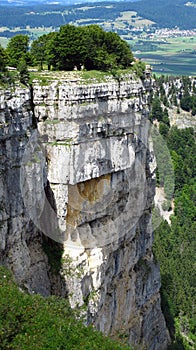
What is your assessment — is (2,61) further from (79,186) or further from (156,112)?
(156,112)

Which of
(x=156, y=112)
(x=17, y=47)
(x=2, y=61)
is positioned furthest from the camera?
(x=156, y=112)

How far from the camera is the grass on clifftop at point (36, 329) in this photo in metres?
18.5

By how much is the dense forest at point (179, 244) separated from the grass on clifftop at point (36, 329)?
23.4 metres

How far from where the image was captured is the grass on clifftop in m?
18.5

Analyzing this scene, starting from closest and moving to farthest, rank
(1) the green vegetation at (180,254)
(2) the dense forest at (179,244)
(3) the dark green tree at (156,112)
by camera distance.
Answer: (1) the green vegetation at (180,254), (2) the dense forest at (179,244), (3) the dark green tree at (156,112)

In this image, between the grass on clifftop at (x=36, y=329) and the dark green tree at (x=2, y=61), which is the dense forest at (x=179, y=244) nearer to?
the grass on clifftop at (x=36, y=329)

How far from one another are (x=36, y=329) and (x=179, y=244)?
45.1m

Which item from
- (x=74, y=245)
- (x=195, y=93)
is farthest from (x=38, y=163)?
(x=195, y=93)

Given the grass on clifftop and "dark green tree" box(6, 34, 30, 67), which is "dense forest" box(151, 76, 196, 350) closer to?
the grass on clifftop

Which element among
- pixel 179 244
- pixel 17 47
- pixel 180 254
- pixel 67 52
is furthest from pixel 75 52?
pixel 179 244

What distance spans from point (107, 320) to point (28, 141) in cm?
1271

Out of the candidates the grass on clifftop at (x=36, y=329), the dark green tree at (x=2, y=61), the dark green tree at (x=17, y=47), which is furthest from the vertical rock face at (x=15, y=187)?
the dark green tree at (x=17, y=47)

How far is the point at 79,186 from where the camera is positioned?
28.3m

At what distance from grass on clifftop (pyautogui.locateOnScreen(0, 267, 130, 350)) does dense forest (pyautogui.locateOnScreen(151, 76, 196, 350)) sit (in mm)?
23379
